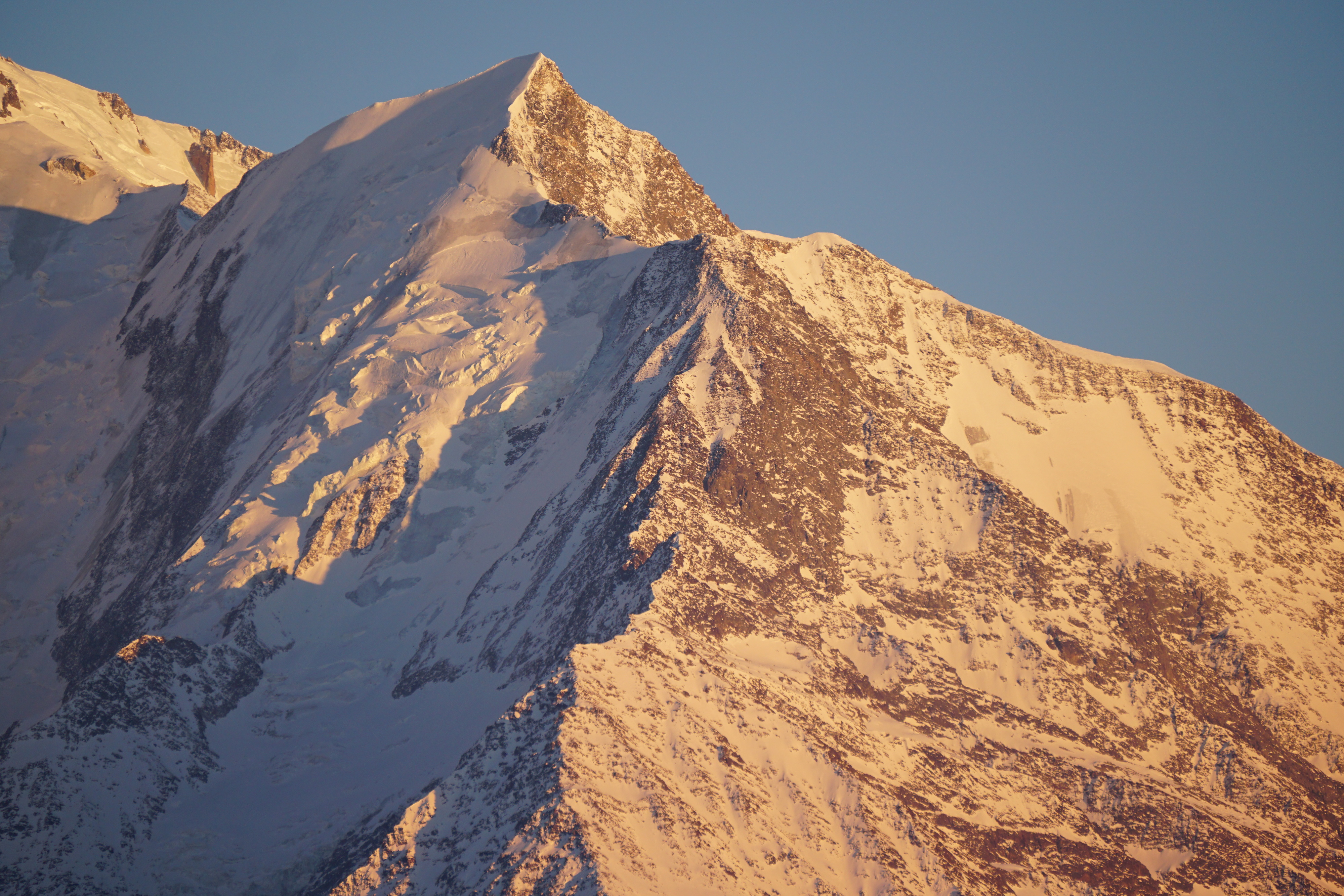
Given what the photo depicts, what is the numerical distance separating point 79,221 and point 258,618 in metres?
93.8

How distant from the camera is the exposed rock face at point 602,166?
134 metres

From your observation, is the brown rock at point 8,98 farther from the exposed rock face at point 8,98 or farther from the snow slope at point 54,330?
the snow slope at point 54,330

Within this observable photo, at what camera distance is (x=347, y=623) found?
9694cm

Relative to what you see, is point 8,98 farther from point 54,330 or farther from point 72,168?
point 54,330

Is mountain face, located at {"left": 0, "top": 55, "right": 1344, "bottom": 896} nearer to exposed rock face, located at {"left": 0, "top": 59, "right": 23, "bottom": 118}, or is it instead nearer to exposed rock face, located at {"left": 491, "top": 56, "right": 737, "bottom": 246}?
exposed rock face, located at {"left": 491, "top": 56, "right": 737, "bottom": 246}

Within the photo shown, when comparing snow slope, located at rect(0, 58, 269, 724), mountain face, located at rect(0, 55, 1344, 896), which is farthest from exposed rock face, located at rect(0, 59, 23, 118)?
mountain face, located at rect(0, 55, 1344, 896)

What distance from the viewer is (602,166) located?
5507 inches

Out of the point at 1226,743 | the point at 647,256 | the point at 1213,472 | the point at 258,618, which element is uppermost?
the point at 1213,472

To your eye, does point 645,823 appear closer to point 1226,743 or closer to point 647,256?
point 1226,743

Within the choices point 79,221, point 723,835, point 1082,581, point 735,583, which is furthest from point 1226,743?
point 79,221

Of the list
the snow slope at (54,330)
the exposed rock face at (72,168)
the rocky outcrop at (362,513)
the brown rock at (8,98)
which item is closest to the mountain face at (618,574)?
the rocky outcrop at (362,513)

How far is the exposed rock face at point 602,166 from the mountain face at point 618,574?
0.58 meters

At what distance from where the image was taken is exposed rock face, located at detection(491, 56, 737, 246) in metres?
134

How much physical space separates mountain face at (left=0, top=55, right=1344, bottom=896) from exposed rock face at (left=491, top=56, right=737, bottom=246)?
0.58 meters
